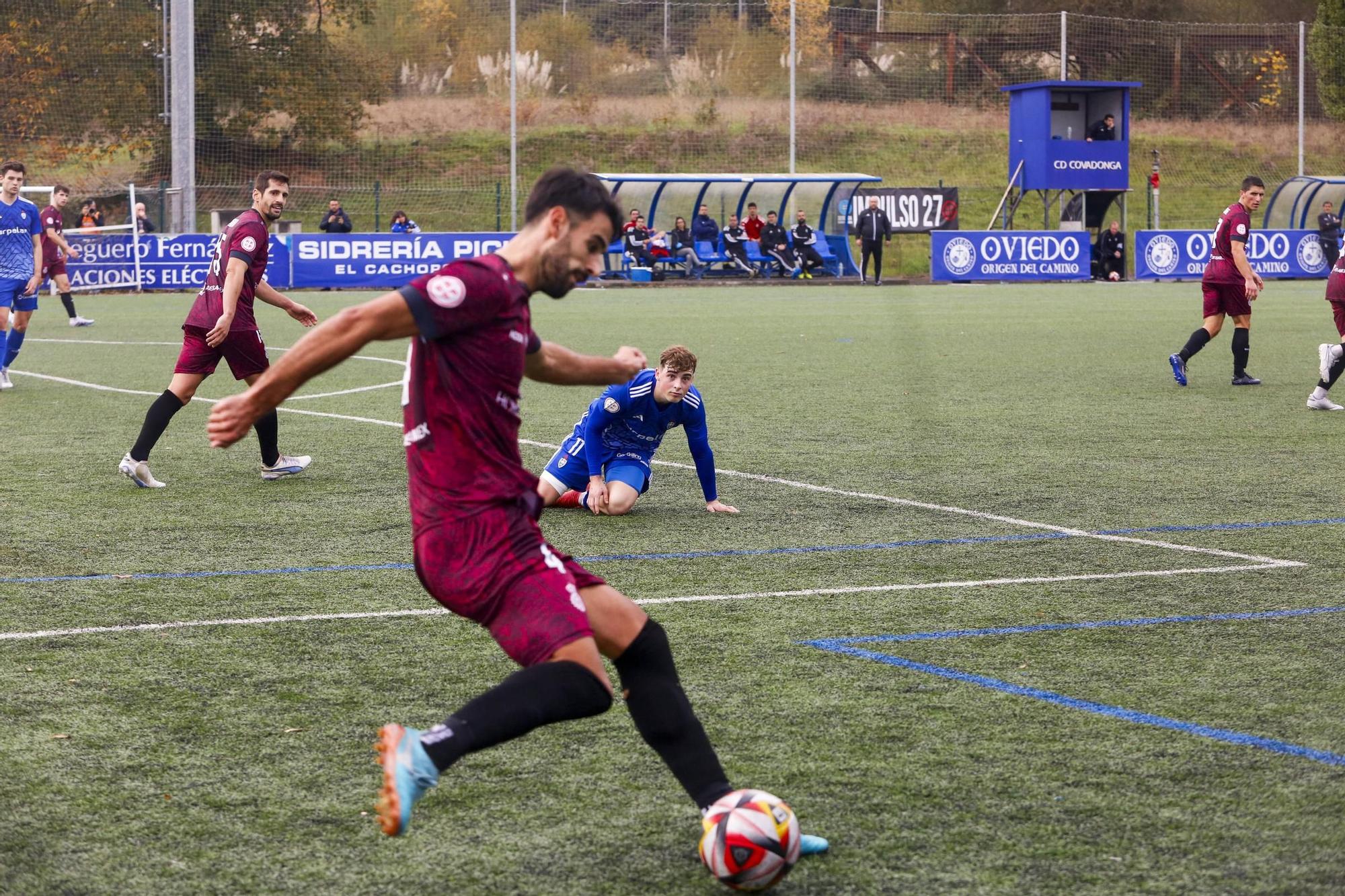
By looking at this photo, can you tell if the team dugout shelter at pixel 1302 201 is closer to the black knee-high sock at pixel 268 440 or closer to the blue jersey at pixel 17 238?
the blue jersey at pixel 17 238

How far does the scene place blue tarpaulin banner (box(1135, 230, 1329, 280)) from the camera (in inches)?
1430

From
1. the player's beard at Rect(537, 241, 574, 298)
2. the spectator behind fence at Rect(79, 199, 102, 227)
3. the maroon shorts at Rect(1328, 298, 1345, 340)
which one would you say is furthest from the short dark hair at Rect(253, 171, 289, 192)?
the spectator behind fence at Rect(79, 199, 102, 227)

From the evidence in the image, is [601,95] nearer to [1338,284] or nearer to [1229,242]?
[1229,242]

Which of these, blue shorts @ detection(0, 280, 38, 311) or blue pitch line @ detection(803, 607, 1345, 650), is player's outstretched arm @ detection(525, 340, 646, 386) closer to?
blue pitch line @ detection(803, 607, 1345, 650)

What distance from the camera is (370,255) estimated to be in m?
33.0

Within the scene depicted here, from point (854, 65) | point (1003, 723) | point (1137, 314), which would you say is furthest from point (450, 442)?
point (854, 65)

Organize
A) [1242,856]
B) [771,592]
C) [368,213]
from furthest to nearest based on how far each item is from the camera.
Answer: [368,213]
[771,592]
[1242,856]

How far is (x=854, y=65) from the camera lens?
1976 inches

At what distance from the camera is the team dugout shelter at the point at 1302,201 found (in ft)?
128

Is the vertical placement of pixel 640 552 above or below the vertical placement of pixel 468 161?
below

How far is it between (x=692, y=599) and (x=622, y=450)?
2160 mm

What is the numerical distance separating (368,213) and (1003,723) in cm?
3891

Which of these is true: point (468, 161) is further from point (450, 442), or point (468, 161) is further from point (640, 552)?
point (450, 442)

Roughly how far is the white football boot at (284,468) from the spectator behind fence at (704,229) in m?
27.3
